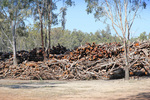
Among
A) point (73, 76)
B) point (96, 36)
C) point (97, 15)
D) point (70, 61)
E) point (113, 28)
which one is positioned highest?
point (96, 36)

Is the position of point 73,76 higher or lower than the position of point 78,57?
lower

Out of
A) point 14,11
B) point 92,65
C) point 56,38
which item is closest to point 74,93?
point 92,65

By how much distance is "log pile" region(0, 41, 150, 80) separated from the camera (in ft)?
41.7

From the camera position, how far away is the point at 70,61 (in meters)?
13.7

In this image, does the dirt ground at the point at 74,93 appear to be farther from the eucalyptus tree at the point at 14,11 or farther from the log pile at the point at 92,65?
the eucalyptus tree at the point at 14,11

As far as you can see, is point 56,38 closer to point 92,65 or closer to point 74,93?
point 92,65

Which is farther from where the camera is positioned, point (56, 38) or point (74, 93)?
point (56, 38)

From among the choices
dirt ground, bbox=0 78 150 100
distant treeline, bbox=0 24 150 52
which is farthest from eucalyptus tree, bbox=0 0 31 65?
dirt ground, bbox=0 78 150 100

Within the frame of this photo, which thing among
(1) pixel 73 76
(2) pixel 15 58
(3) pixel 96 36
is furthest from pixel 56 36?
(1) pixel 73 76

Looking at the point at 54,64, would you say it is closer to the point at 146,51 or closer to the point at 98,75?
the point at 98,75

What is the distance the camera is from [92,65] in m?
13.1

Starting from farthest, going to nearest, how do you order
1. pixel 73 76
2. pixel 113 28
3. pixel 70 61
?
pixel 70 61 < pixel 73 76 < pixel 113 28

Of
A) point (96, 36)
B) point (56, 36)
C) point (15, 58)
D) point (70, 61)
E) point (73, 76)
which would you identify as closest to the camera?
point (73, 76)

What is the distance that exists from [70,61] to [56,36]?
174 feet
